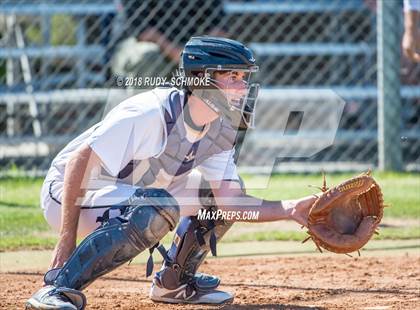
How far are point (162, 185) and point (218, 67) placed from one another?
0.64 m

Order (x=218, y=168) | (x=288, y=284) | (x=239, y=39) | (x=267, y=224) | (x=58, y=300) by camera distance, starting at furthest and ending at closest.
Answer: (x=239, y=39) → (x=267, y=224) → (x=288, y=284) → (x=218, y=168) → (x=58, y=300)

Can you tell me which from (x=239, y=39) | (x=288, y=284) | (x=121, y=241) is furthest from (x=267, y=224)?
(x=121, y=241)

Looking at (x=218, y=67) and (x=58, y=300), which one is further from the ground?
(x=218, y=67)

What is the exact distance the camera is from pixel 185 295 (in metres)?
4.44

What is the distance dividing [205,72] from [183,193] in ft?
2.06

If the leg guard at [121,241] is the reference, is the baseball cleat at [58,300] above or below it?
below

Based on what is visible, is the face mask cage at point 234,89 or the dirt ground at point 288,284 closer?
the face mask cage at point 234,89

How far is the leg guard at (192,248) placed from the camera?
14.0ft

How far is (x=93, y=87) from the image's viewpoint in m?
9.33

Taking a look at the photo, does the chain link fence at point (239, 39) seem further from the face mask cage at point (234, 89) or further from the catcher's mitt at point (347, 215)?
the catcher's mitt at point (347, 215)

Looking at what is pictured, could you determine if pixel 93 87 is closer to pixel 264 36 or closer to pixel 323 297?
pixel 264 36

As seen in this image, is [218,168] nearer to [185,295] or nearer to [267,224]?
[185,295]

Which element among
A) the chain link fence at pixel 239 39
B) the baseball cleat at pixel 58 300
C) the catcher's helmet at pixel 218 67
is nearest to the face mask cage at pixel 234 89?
the catcher's helmet at pixel 218 67

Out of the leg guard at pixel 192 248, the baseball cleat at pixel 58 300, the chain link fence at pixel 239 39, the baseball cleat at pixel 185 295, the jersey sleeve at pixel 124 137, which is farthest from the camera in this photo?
the chain link fence at pixel 239 39
